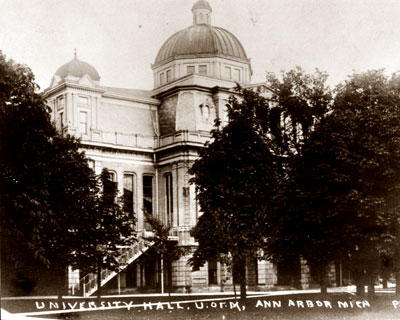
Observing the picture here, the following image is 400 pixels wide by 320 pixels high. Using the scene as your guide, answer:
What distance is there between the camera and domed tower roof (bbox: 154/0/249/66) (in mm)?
60406

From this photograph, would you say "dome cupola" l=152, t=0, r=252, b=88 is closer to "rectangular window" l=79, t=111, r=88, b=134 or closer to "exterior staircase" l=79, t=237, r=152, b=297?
"rectangular window" l=79, t=111, r=88, b=134

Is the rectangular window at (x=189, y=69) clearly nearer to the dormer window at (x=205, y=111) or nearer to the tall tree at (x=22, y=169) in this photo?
the dormer window at (x=205, y=111)

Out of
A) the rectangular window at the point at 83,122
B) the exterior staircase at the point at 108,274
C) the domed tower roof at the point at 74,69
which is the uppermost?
the domed tower roof at the point at 74,69

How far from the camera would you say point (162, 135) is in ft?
184

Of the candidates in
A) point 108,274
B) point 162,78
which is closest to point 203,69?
point 162,78

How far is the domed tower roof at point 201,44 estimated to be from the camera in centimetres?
6041

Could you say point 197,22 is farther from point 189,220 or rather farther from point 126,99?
point 189,220

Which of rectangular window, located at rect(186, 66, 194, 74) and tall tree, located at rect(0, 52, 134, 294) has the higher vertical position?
rectangular window, located at rect(186, 66, 194, 74)

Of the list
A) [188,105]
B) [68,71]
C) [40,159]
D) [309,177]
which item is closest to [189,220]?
[188,105]

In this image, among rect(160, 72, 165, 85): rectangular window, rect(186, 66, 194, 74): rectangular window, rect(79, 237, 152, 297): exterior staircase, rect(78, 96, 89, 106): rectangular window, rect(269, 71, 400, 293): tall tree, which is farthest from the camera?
rect(160, 72, 165, 85): rectangular window

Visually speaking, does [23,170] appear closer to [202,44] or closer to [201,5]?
[202,44]

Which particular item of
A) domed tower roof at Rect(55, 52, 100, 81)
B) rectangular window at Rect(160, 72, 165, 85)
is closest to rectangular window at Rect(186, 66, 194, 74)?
rectangular window at Rect(160, 72, 165, 85)

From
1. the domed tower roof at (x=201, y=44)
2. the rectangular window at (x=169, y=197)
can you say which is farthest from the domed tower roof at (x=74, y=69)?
the rectangular window at (x=169, y=197)

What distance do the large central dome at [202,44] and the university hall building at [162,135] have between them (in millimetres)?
103
